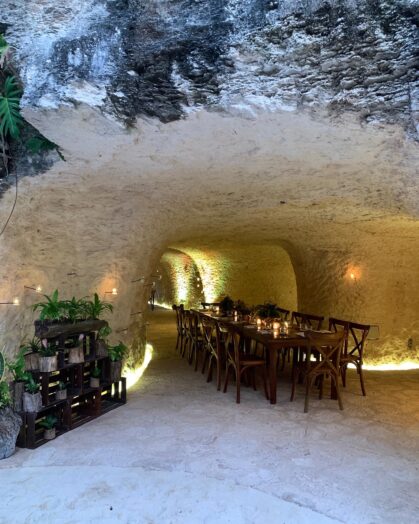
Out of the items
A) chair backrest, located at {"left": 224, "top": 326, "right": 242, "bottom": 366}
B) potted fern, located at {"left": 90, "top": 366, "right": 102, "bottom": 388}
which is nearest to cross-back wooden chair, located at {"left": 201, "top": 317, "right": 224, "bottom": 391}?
chair backrest, located at {"left": 224, "top": 326, "right": 242, "bottom": 366}

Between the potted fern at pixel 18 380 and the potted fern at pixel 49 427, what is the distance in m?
0.26

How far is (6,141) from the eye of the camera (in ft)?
11.3

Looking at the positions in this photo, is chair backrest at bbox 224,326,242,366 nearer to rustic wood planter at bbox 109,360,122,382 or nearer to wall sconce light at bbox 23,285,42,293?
rustic wood planter at bbox 109,360,122,382

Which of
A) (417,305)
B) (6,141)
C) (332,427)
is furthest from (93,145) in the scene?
(417,305)

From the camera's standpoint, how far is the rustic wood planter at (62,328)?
3.47 m

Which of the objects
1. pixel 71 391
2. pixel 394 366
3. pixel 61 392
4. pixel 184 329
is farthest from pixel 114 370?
pixel 394 366

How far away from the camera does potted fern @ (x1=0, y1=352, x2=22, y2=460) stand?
3059mm

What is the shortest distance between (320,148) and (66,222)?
2425mm

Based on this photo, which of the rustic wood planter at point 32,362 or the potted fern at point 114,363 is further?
the potted fern at point 114,363

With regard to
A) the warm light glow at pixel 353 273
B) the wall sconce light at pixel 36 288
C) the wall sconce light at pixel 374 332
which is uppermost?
the warm light glow at pixel 353 273

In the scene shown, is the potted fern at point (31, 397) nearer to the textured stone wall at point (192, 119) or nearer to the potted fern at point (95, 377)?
the textured stone wall at point (192, 119)

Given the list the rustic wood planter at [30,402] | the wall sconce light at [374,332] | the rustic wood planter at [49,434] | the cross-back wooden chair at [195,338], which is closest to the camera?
the rustic wood planter at [30,402]

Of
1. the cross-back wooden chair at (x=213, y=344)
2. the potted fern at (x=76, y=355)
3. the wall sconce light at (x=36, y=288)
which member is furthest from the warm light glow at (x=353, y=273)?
the wall sconce light at (x=36, y=288)

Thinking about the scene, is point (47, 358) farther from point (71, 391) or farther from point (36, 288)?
point (36, 288)
